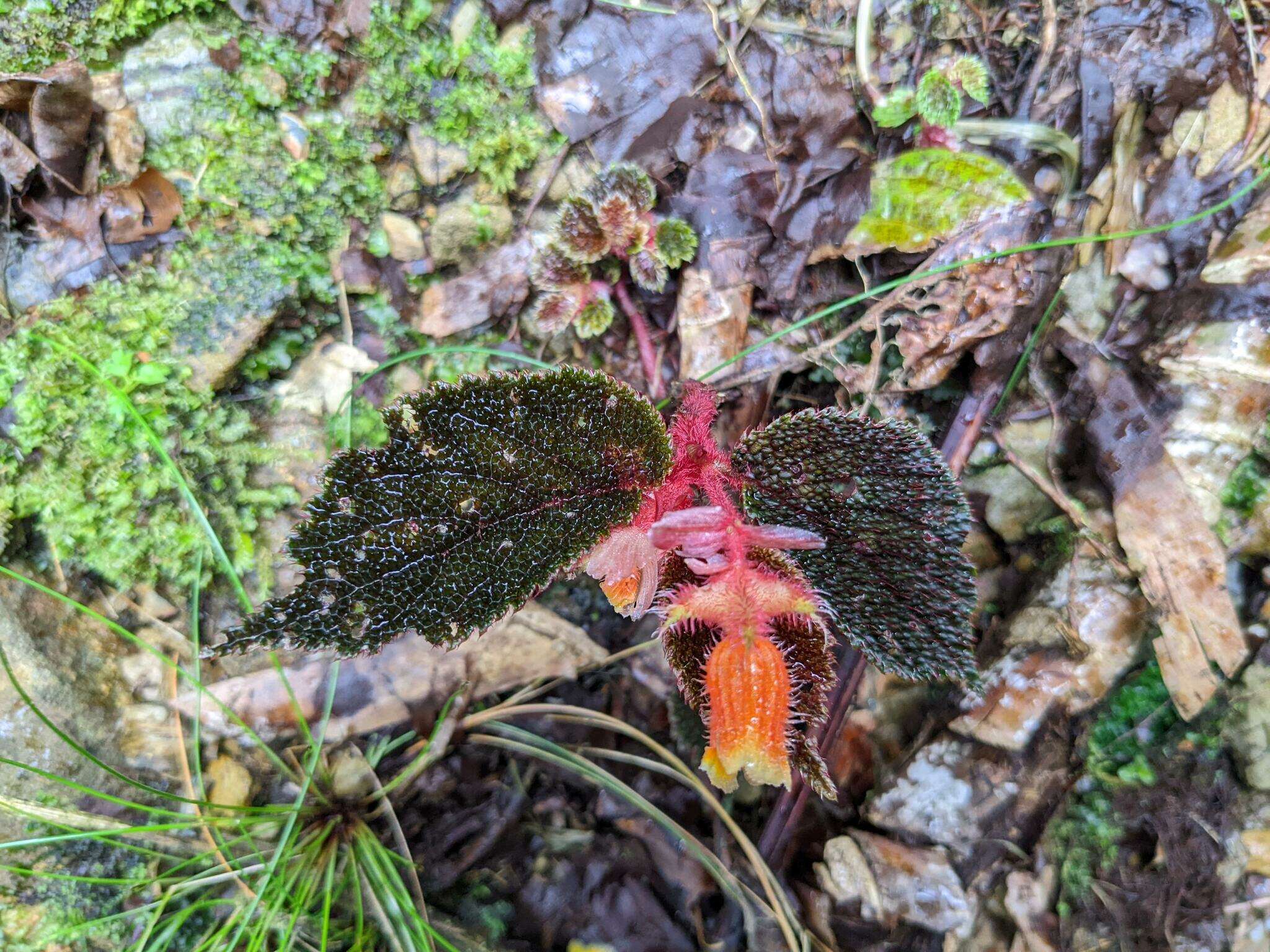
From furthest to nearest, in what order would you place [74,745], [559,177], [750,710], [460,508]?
1. [559,177]
2. [74,745]
3. [460,508]
4. [750,710]

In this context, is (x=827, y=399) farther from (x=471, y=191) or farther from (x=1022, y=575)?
(x=471, y=191)

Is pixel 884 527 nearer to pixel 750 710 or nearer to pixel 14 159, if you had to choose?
pixel 750 710

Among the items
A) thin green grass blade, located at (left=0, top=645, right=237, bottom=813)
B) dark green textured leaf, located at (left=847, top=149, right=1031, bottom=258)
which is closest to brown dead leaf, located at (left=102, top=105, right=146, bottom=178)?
thin green grass blade, located at (left=0, top=645, right=237, bottom=813)

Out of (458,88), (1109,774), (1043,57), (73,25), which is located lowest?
(1109,774)

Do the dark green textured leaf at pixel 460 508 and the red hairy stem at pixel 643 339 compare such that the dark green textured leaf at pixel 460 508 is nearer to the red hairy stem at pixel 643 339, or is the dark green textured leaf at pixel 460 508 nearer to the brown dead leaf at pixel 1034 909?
the red hairy stem at pixel 643 339

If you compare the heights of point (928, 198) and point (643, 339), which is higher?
point (928, 198)

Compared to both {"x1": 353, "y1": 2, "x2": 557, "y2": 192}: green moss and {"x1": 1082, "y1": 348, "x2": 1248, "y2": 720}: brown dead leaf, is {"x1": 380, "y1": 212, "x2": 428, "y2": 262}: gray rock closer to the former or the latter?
{"x1": 353, "y1": 2, "x2": 557, "y2": 192}: green moss

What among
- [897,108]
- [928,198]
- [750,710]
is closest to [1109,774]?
[750,710]
